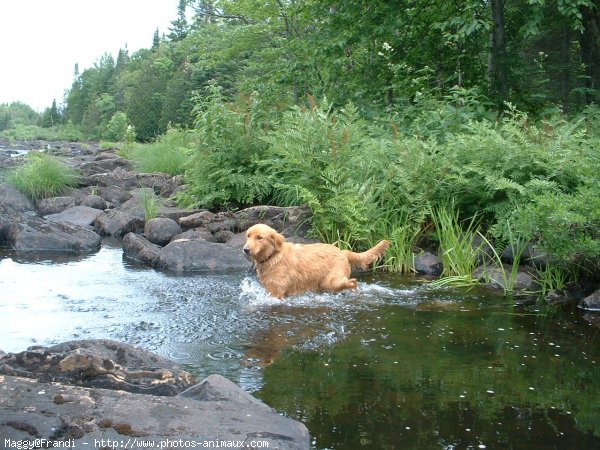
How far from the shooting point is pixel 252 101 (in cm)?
1570

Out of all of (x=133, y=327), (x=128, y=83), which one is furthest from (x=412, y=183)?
(x=128, y=83)

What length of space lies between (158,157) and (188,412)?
17.5 meters

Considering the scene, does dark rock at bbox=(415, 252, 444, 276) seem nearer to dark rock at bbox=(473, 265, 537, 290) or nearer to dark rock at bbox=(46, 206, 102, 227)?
dark rock at bbox=(473, 265, 537, 290)

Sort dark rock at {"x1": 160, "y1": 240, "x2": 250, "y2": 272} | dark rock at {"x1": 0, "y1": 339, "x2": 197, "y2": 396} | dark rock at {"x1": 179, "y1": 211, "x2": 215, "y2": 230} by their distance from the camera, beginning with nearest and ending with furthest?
dark rock at {"x1": 0, "y1": 339, "x2": 197, "y2": 396}
dark rock at {"x1": 160, "y1": 240, "x2": 250, "y2": 272}
dark rock at {"x1": 179, "y1": 211, "x2": 215, "y2": 230}

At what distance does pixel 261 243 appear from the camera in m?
8.06

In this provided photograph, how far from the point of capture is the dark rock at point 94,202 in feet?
51.7

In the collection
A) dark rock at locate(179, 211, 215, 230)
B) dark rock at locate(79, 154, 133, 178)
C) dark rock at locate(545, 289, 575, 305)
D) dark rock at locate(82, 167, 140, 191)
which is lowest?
dark rock at locate(545, 289, 575, 305)

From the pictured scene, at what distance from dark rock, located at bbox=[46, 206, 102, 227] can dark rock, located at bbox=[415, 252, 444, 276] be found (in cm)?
784

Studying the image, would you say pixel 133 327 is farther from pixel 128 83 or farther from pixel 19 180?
pixel 128 83

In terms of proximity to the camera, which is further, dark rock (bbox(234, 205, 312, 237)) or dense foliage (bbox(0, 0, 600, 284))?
dark rock (bbox(234, 205, 312, 237))

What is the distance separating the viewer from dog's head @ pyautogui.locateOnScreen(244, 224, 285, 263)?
799 centimetres

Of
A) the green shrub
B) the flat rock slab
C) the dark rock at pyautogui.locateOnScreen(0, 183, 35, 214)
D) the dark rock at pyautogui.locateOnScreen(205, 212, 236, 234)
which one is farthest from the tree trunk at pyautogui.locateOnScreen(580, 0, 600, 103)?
the dark rock at pyautogui.locateOnScreen(0, 183, 35, 214)

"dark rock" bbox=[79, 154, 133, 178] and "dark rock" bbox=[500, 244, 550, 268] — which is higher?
"dark rock" bbox=[79, 154, 133, 178]

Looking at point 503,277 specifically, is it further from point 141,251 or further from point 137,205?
point 137,205
